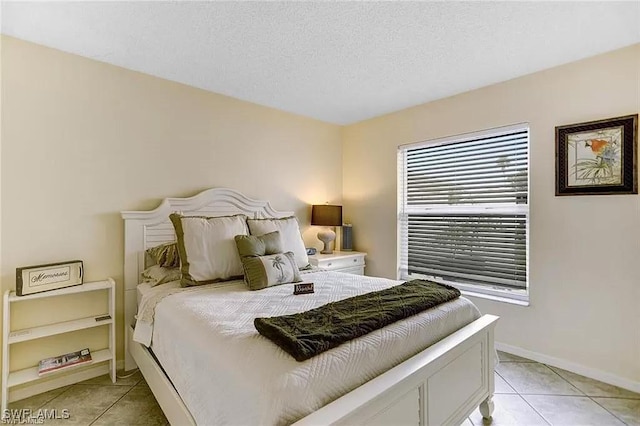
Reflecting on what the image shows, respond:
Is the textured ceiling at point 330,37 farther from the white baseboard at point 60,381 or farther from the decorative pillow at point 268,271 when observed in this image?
the white baseboard at point 60,381

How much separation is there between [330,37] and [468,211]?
2.03 m

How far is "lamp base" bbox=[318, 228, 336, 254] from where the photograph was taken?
12.1 feet

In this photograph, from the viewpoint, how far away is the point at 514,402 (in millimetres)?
2020

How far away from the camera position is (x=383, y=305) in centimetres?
165

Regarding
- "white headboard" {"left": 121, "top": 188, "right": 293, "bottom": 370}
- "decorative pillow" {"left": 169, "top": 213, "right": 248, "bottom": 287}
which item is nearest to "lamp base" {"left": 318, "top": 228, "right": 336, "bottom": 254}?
"white headboard" {"left": 121, "top": 188, "right": 293, "bottom": 370}

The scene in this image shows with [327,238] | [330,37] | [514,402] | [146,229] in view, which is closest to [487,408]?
[514,402]

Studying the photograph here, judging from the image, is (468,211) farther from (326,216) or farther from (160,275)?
(160,275)

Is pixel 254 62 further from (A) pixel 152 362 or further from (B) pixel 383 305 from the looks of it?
(A) pixel 152 362

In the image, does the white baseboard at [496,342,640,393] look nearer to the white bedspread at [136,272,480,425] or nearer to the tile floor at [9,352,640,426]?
the tile floor at [9,352,640,426]

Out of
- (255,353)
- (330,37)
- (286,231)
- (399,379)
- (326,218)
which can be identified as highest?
(330,37)

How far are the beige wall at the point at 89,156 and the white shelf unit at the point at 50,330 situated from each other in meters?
0.10

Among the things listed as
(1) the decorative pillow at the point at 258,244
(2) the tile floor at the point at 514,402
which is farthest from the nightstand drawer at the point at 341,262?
(2) the tile floor at the point at 514,402

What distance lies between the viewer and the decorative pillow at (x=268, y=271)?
83.6 inches

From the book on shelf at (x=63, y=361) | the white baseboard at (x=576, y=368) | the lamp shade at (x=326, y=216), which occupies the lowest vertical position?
the white baseboard at (x=576, y=368)
